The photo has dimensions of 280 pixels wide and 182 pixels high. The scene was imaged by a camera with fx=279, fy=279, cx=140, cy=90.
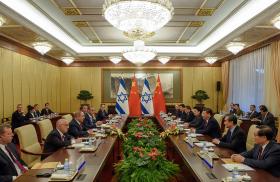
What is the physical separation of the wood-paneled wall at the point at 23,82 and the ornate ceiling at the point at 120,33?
1091mm

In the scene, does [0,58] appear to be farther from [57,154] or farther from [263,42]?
[263,42]

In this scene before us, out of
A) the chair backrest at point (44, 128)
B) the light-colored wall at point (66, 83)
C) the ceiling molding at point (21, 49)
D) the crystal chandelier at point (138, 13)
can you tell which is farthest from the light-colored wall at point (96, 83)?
the crystal chandelier at point (138, 13)

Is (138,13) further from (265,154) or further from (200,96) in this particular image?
(200,96)

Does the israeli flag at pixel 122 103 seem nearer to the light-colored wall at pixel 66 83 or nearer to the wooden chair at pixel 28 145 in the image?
the light-colored wall at pixel 66 83

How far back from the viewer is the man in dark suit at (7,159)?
3.09 meters

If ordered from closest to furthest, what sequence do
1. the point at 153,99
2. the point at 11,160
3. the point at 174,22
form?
the point at 11,160 < the point at 174,22 < the point at 153,99

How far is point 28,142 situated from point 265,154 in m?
3.58

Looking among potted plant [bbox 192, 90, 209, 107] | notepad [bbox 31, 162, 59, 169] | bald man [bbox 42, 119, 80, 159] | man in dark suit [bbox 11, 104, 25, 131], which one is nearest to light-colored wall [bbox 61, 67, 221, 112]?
potted plant [bbox 192, 90, 209, 107]

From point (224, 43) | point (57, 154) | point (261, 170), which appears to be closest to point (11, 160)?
point (57, 154)

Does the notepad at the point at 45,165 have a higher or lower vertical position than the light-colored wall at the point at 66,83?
lower

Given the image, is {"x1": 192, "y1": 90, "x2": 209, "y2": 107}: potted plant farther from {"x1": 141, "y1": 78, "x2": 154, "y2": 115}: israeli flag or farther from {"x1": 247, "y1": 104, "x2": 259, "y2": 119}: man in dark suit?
{"x1": 247, "y1": 104, "x2": 259, "y2": 119}: man in dark suit

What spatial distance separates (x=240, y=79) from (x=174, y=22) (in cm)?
539

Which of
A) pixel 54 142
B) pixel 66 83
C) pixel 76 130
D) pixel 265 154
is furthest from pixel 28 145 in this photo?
pixel 66 83

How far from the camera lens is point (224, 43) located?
920 centimetres
